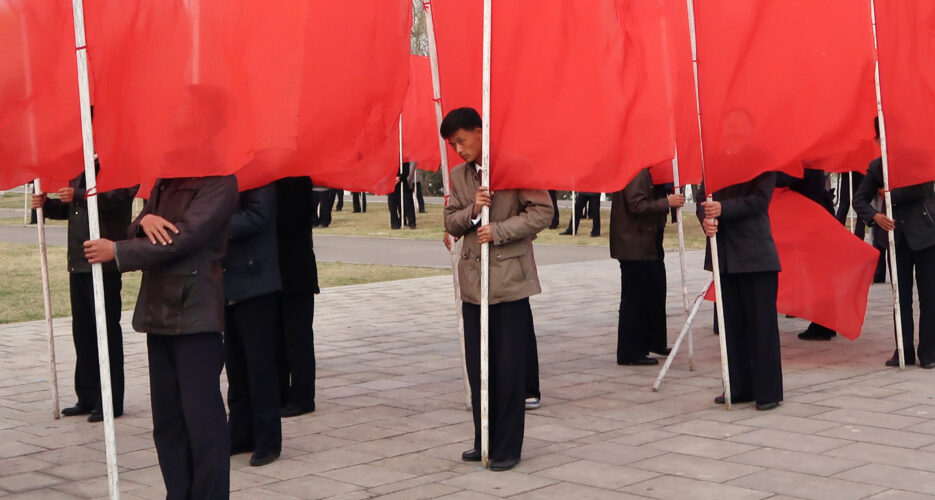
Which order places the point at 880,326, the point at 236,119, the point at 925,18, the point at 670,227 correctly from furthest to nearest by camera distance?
1. the point at 670,227
2. the point at 880,326
3. the point at 925,18
4. the point at 236,119

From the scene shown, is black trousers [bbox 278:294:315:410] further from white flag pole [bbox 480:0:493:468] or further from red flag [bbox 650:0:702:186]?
red flag [bbox 650:0:702:186]

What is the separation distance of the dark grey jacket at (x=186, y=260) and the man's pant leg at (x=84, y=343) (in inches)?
105

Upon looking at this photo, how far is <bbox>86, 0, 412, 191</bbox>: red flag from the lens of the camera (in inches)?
227

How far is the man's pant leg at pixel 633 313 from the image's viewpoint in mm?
10031

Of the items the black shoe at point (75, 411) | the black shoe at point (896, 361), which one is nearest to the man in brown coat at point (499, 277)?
the black shoe at point (75, 411)

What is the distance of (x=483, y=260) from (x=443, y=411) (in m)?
1.85

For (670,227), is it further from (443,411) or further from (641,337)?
(443,411)

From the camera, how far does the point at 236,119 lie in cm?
610

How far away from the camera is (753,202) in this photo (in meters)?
8.35

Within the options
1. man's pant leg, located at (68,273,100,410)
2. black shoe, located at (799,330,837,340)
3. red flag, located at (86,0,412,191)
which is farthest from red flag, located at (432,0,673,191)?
black shoe, located at (799,330,837,340)

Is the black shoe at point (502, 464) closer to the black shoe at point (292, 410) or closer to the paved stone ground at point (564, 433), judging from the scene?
the paved stone ground at point (564, 433)

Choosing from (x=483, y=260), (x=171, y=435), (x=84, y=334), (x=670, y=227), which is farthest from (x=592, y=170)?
(x=670, y=227)

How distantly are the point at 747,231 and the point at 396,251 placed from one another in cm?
1428

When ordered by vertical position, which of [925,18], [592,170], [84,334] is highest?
[925,18]
